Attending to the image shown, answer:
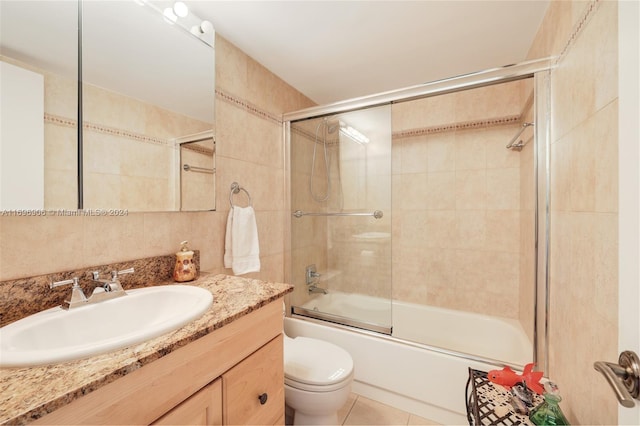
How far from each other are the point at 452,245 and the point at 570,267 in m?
1.17

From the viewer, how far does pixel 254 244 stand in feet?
5.45

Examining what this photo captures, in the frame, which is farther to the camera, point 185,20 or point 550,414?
point 185,20

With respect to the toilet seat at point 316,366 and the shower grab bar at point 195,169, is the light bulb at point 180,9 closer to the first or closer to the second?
the shower grab bar at point 195,169

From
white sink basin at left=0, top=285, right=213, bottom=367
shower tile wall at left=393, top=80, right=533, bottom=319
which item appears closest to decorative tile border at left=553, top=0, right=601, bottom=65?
shower tile wall at left=393, top=80, right=533, bottom=319

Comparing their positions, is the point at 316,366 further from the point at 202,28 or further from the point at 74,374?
the point at 202,28

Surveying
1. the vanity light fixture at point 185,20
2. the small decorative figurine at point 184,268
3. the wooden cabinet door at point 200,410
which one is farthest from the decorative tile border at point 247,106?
the wooden cabinet door at point 200,410

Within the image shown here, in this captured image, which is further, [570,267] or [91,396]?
[570,267]

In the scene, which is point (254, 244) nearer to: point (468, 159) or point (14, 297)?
point (14, 297)

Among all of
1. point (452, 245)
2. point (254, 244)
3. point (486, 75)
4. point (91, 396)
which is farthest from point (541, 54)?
point (91, 396)

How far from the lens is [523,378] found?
1089 millimetres

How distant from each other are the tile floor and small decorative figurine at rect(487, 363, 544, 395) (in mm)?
617

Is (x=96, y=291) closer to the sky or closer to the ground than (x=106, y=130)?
closer to the ground

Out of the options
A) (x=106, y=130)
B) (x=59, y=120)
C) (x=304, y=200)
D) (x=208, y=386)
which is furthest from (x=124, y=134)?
(x=304, y=200)

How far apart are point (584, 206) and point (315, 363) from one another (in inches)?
53.2
